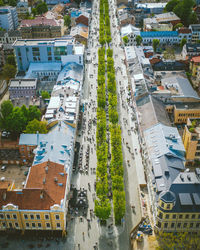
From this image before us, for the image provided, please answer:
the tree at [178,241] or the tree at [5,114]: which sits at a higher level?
the tree at [5,114]

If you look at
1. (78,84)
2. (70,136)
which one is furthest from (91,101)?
(70,136)

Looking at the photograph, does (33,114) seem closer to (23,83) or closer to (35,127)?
(35,127)

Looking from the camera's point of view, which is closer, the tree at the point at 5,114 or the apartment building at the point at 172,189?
the apartment building at the point at 172,189

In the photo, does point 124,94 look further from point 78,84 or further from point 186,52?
point 186,52

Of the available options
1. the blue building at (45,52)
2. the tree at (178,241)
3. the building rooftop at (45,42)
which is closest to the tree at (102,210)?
the tree at (178,241)

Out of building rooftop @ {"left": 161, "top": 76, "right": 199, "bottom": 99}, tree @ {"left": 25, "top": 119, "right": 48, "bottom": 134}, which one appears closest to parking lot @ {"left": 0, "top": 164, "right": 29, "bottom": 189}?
tree @ {"left": 25, "top": 119, "right": 48, "bottom": 134}

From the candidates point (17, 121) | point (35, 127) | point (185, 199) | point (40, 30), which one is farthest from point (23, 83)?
point (185, 199)

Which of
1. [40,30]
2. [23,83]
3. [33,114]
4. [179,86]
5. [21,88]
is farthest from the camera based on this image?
[40,30]

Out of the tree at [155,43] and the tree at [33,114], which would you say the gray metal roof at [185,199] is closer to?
the tree at [33,114]
